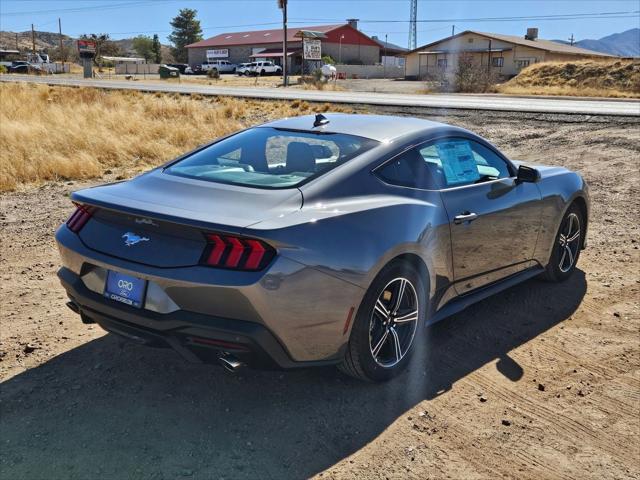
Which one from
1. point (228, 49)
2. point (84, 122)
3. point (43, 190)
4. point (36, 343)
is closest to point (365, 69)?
point (228, 49)

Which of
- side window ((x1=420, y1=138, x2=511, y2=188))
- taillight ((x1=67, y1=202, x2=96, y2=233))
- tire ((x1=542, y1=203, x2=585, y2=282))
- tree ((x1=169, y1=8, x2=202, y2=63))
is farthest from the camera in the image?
tree ((x1=169, y1=8, x2=202, y2=63))

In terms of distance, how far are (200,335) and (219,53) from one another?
308 feet

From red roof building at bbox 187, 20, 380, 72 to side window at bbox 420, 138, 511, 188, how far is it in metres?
77.9

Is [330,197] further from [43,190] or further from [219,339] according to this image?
[43,190]

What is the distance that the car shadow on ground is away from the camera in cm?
299

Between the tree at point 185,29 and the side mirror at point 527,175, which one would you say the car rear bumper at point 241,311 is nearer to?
the side mirror at point 527,175

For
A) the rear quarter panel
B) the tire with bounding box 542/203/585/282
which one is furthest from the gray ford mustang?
the tire with bounding box 542/203/585/282

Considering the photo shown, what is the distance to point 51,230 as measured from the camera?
23.2ft

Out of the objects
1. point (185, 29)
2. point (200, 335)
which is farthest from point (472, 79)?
point (185, 29)

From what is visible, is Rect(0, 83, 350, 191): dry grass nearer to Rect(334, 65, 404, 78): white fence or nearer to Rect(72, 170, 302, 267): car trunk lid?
Rect(72, 170, 302, 267): car trunk lid

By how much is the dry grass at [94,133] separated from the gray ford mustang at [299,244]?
6.77 metres

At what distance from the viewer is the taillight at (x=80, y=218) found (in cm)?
356

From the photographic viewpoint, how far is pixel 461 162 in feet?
14.6

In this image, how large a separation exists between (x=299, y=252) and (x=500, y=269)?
215 cm
